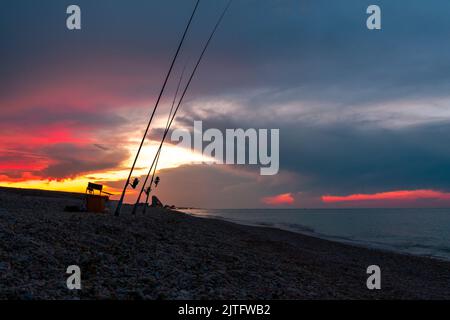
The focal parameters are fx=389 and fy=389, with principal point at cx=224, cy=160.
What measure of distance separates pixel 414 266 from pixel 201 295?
23644mm

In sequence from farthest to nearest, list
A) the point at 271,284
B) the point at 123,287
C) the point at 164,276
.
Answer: the point at 271,284
the point at 164,276
the point at 123,287

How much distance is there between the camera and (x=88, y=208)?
28203 millimetres

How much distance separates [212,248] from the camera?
60.7 ft

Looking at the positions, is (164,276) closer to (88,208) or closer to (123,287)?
(123,287)

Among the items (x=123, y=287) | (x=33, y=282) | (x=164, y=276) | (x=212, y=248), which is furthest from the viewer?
(x=212, y=248)

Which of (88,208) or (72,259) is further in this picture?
(88,208)

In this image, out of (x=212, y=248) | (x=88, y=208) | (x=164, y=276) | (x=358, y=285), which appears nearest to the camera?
(x=164, y=276)
